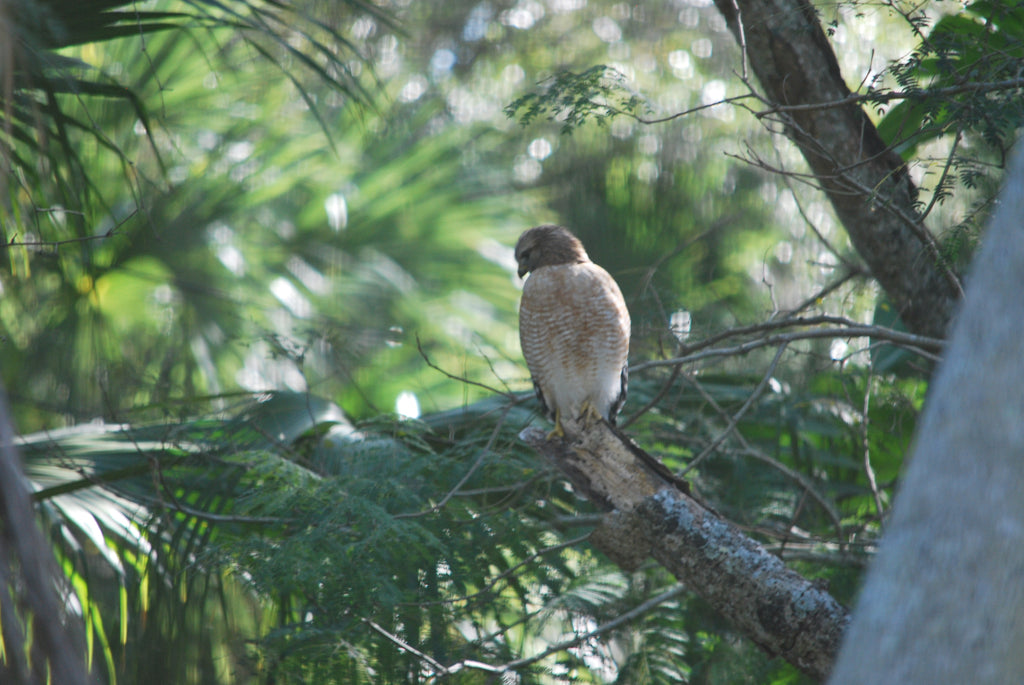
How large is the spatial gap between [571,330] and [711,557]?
154 cm

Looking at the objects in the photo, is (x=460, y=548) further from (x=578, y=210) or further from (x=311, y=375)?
(x=578, y=210)

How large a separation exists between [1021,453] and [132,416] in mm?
4104

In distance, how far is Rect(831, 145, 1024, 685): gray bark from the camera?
3.27 ft

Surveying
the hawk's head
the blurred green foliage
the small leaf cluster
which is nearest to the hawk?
the hawk's head

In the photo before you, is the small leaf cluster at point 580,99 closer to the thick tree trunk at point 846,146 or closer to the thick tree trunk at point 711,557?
the thick tree trunk at point 846,146

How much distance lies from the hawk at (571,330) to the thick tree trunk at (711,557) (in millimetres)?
941

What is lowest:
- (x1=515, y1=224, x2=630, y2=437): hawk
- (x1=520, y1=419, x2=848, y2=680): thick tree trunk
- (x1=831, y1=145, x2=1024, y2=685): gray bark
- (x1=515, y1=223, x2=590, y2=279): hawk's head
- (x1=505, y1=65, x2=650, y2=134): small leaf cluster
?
(x1=520, y1=419, x2=848, y2=680): thick tree trunk

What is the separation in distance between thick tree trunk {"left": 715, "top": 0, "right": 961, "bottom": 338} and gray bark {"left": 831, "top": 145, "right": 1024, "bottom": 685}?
2526 millimetres

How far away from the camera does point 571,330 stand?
12.8 feet

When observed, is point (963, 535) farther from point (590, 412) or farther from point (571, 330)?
point (571, 330)

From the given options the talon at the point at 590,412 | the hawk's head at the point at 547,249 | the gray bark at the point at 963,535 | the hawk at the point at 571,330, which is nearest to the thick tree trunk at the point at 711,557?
the talon at the point at 590,412

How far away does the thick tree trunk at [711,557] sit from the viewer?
8.18 ft

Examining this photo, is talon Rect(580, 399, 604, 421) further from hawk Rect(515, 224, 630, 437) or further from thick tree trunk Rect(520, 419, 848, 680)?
thick tree trunk Rect(520, 419, 848, 680)

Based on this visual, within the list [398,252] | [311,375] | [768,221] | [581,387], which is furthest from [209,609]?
[768,221]
